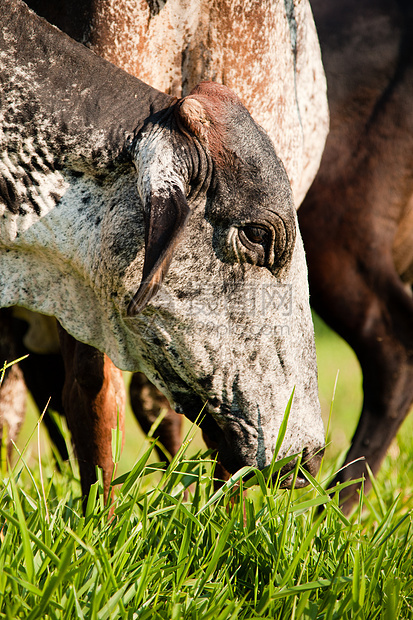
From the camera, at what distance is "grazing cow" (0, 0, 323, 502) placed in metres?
2.10

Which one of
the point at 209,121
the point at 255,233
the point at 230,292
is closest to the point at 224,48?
the point at 209,121

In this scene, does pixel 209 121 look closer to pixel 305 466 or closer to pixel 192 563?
pixel 305 466

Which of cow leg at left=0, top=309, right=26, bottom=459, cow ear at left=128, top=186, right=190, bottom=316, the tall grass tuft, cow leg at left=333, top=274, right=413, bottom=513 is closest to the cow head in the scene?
cow ear at left=128, top=186, right=190, bottom=316

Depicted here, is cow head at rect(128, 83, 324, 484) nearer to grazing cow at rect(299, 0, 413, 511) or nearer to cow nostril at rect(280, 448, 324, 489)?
cow nostril at rect(280, 448, 324, 489)

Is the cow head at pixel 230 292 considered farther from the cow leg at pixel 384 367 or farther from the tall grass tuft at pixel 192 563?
the cow leg at pixel 384 367

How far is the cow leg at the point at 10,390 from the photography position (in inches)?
127

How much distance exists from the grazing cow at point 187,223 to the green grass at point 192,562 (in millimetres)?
296

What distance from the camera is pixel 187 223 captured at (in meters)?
2.07

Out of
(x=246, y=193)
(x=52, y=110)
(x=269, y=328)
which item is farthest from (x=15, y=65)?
(x=269, y=328)

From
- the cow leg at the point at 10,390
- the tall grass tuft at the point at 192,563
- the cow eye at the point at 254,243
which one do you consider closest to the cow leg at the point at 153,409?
the cow leg at the point at 10,390

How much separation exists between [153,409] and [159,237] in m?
2.03

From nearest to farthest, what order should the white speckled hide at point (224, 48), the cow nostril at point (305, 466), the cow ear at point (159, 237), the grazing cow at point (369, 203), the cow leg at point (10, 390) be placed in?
the cow ear at point (159, 237) < the cow nostril at point (305, 466) < the white speckled hide at point (224, 48) < the cow leg at point (10, 390) < the grazing cow at point (369, 203)

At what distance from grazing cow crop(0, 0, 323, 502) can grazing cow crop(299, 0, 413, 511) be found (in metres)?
1.33

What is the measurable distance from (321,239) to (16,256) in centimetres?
177
